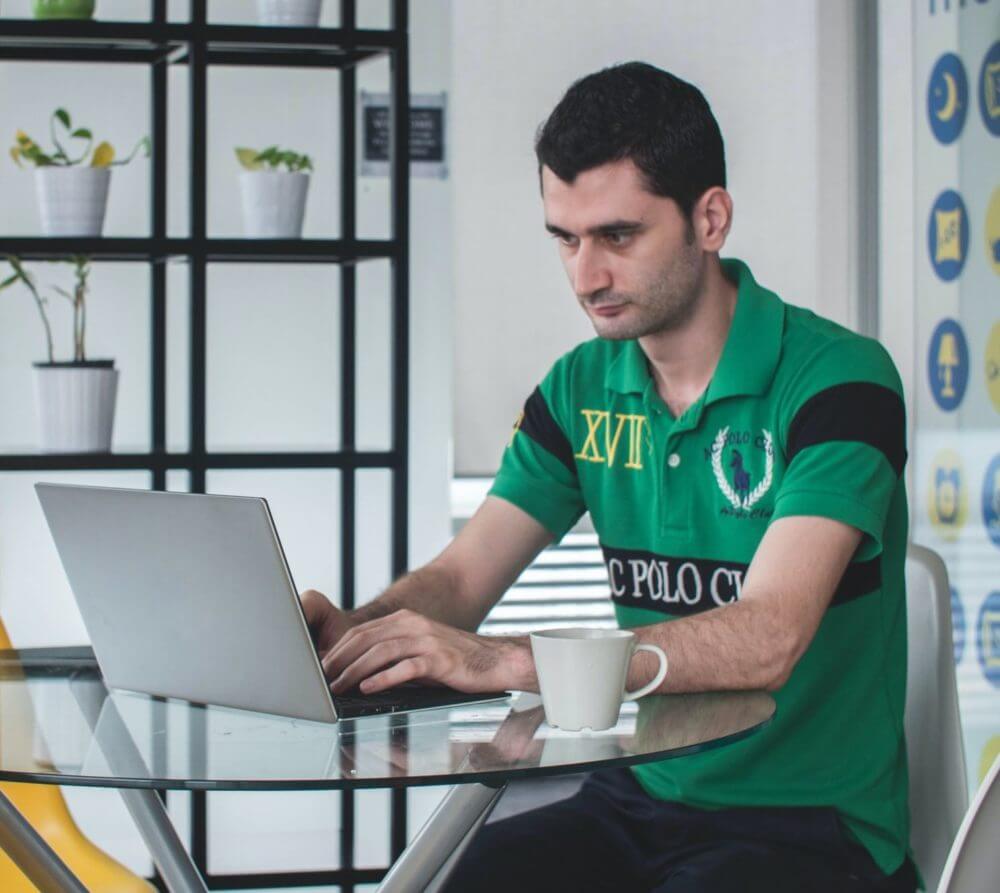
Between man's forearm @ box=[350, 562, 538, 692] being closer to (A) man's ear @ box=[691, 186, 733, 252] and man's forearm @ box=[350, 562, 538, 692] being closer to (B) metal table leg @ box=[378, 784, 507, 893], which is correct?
(B) metal table leg @ box=[378, 784, 507, 893]

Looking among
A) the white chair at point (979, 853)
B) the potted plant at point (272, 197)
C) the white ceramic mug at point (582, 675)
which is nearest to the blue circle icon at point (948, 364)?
the potted plant at point (272, 197)

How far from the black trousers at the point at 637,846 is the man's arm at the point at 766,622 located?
0.69 feet

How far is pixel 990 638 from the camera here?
9.72 feet

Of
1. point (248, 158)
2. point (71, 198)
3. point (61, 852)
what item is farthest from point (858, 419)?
point (71, 198)

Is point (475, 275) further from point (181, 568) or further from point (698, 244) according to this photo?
point (181, 568)

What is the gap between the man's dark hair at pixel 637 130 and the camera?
1823 mm

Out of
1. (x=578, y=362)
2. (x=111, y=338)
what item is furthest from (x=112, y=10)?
(x=578, y=362)

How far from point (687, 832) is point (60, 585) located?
1.94 m

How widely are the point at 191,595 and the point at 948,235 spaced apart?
7.58 ft

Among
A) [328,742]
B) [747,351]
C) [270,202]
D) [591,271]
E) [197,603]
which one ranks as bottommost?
[328,742]

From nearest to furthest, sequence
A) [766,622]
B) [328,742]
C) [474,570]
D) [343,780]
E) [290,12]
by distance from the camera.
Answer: [343,780] → [328,742] → [766,622] → [474,570] → [290,12]

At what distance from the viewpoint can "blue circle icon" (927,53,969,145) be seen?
309 cm

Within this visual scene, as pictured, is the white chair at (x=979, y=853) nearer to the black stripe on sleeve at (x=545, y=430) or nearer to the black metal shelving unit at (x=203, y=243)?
the black stripe on sleeve at (x=545, y=430)

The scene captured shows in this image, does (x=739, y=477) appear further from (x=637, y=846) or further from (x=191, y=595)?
(x=191, y=595)
